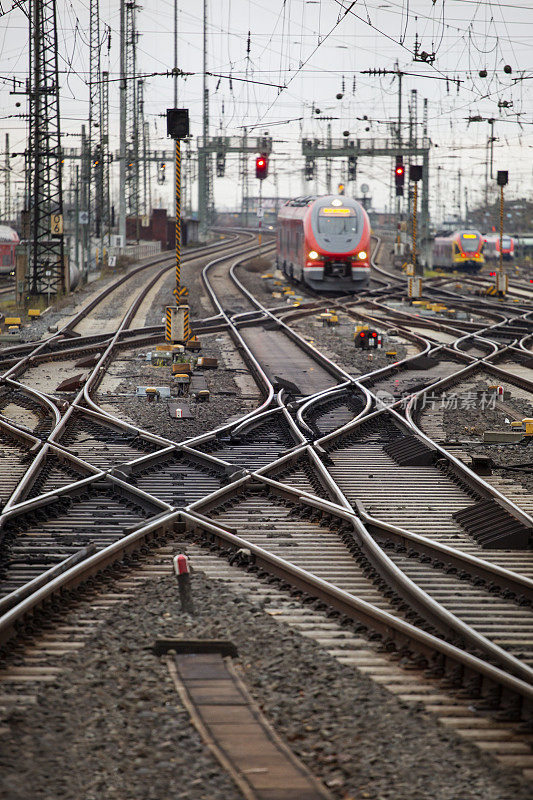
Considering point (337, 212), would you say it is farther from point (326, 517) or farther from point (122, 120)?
point (326, 517)

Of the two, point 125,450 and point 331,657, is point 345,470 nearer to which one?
point 125,450

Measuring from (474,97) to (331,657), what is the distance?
100ft

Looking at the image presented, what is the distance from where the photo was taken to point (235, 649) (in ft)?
18.0

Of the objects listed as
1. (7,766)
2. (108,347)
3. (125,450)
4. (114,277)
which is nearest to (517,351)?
(108,347)

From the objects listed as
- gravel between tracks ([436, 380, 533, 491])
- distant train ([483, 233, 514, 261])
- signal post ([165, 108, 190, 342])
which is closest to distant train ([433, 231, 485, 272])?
distant train ([483, 233, 514, 261])

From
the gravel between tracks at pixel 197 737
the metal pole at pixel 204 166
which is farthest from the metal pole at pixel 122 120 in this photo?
the gravel between tracks at pixel 197 737

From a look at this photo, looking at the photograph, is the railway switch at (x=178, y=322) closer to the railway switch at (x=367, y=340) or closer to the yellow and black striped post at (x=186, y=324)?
the yellow and black striped post at (x=186, y=324)

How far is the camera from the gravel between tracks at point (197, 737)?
4031mm

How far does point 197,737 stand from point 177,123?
1626 cm

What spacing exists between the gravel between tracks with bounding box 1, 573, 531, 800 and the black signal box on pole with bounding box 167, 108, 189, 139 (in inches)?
579

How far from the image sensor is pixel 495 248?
5516cm

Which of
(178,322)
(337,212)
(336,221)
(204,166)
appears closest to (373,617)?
(178,322)

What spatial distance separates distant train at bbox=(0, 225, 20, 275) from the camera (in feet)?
152

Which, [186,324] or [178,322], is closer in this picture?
[178,322]
